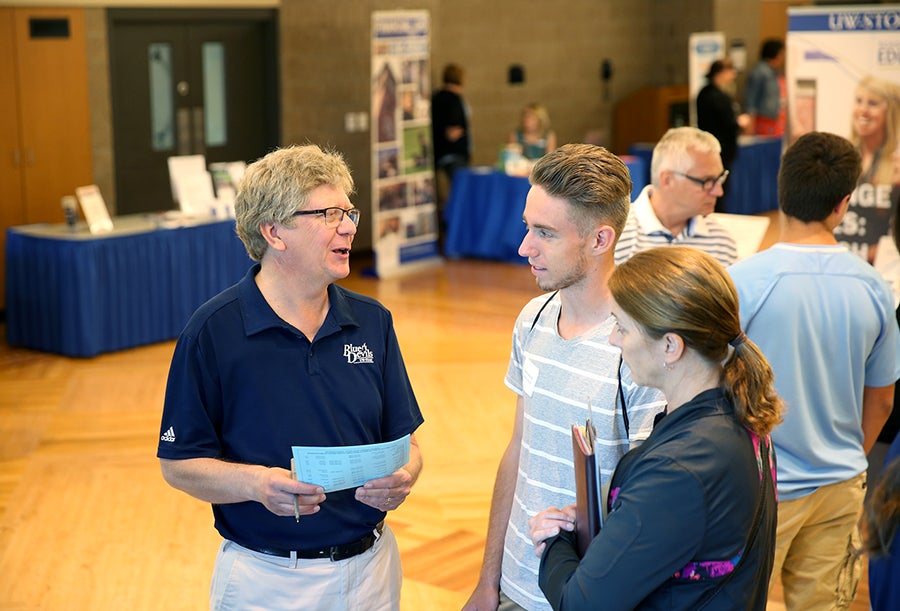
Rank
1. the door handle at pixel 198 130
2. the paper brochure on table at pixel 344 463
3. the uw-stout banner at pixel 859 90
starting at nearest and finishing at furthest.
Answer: the paper brochure on table at pixel 344 463 < the uw-stout banner at pixel 859 90 < the door handle at pixel 198 130

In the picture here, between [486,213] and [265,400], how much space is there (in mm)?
9182

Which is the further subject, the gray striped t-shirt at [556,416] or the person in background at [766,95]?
the person in background at [766,95]

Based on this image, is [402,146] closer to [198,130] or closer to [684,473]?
[198,130]

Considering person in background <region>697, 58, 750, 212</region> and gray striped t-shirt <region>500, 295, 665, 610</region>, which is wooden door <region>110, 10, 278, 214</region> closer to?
person in background <region>697, 58, 750, 212</region>

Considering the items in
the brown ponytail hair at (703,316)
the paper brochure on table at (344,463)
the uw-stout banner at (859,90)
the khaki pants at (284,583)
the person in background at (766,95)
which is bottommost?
the khaki pants at (284,583)

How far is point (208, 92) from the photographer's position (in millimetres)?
10875

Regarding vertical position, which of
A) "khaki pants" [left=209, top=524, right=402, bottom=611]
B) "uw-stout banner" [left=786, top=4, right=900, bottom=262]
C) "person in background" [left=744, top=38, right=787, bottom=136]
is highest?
"person in background" [left=744, top=38, right=787, bottom=136]

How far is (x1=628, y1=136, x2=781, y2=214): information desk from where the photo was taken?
13.6m

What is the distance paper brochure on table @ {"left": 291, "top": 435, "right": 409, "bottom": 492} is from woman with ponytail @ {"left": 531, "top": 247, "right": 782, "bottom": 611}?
0.44 m

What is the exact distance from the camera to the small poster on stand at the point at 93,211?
8.01 m

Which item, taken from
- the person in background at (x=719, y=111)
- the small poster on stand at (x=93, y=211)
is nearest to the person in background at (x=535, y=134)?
the person in background at (x=719, y=111)

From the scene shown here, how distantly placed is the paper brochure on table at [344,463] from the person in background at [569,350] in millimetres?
305

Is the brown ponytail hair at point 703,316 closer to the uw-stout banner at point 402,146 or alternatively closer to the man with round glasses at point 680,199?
the man with round glasses at point 680,199

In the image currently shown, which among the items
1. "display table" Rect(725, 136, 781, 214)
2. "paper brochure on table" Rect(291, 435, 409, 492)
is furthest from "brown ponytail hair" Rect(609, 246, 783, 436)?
"display table" Rect(725, 136, 781, 214)
